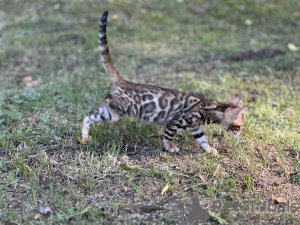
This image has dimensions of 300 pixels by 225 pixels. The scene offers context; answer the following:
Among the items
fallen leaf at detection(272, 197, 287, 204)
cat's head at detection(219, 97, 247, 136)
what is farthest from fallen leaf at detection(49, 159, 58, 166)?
fallen leaf at detection(272, 197, 287, 204)

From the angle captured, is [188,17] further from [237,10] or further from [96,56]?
[96,56]

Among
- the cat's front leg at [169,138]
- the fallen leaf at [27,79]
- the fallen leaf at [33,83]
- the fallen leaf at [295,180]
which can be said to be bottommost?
the fallen leaf at [295,180]

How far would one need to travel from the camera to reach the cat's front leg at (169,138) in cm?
404

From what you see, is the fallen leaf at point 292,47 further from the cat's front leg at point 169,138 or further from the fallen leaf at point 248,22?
the cat's front leg at point 169,138

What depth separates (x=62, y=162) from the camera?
12.3 feet

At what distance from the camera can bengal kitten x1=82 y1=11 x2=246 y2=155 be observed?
4.04 metres

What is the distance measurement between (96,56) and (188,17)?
11.0 ft

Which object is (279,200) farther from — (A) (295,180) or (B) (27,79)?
(B) (27,79)

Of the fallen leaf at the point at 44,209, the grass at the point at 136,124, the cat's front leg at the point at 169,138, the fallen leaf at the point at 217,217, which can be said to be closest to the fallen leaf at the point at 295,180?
the grass at the point at 136,124

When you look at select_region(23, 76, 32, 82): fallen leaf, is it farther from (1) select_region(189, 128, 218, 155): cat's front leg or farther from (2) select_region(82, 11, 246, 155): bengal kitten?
(1) select_region(189, 128, 218, 155): cat's front leg

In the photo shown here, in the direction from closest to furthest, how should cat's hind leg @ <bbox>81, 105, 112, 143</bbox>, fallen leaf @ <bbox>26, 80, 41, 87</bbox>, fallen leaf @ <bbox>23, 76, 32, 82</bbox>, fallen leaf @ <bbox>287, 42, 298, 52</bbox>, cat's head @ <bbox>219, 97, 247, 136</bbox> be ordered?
1. cat's head @ <bbox>219, 97, 247, 136</bbox>
2. cat's hind leg @ <bbox>81, 105, 112, 143</bbox>
3. fallen leaf @ <bbox>26, 80, 41, 87</bbox>
4. fallen leaf @ <bbox>23, 76, 32, 82</bbox>
5. fallen leaf @ <bbox>287, 42, 298, 52</bbox>

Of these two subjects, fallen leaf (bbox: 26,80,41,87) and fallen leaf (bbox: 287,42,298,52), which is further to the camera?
fallen leaf (bbox: 287,42,298,52)

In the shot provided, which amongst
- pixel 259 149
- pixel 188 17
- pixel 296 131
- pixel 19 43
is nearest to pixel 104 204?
pixel 259 149

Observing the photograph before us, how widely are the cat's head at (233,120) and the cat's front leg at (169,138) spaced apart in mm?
612
